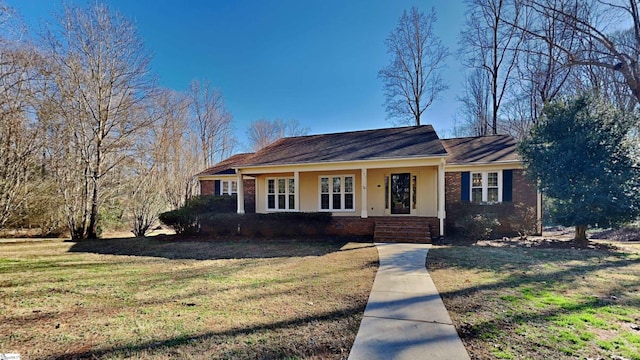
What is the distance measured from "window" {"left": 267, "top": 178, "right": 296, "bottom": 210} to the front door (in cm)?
509

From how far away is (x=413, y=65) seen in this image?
23422 mm

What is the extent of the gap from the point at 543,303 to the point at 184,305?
5.46 meters

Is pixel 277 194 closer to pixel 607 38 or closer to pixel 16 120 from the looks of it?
pixel 16 120

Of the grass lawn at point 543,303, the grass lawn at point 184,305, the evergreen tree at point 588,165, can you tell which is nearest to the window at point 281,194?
the grass lawn at point 184,305

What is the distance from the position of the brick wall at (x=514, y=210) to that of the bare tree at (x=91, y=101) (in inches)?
567

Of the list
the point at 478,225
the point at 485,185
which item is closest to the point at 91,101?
the point at 478,225

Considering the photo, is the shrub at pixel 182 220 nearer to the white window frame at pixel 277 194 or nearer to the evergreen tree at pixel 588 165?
the white window frame at pixel 277 194

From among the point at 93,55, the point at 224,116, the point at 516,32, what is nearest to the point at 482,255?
the point at 93,55

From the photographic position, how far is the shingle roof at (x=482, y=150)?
12.8m

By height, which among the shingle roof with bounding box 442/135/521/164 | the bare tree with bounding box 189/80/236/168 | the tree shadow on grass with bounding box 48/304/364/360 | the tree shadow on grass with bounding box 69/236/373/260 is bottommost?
the tree shadow on grass with bounding box 69/236/373/260

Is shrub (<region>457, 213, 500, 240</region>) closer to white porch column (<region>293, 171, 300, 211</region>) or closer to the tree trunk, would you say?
the tree trunk

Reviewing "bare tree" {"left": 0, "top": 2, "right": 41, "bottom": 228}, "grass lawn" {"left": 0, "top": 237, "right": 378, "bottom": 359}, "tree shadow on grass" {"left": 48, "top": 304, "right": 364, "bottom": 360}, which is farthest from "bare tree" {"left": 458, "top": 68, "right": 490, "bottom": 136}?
"bare tree" {"left": 0, "top": 2, "right": 41, "bottom": 228}

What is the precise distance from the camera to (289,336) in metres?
3.23

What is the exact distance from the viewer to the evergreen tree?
8820mm
